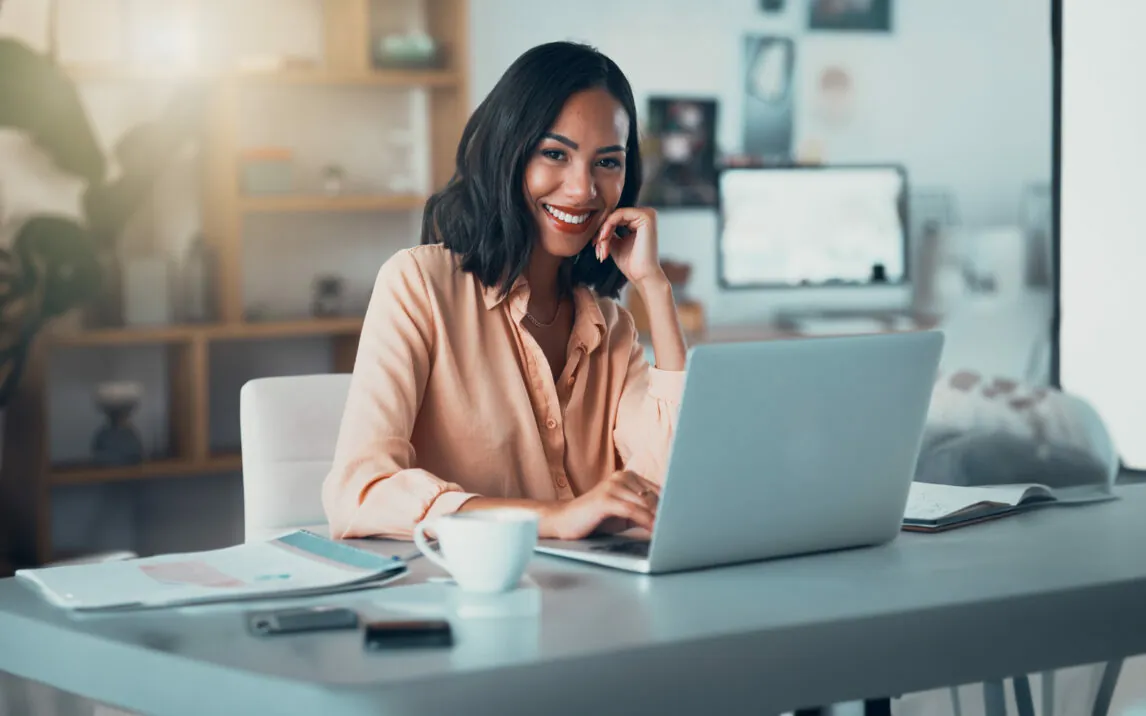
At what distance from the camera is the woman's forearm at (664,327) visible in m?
1.76

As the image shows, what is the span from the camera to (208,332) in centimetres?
386

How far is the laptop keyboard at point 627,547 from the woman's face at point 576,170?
0.54 m

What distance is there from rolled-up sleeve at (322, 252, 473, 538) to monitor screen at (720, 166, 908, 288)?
322 centimetres

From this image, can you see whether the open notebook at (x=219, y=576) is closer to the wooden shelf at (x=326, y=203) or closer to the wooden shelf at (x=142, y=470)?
the wooden shelf at (x=142, y=470)

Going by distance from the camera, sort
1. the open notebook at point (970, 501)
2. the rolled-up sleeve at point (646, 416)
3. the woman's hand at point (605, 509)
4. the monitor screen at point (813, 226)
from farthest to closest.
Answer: the monitor screen at point (813, 226), the rolled-up sleeve at point (646, 416), the open notebook at point (970, 501), the woman's hand at point (605, 509)

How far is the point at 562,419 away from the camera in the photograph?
1.79 metres

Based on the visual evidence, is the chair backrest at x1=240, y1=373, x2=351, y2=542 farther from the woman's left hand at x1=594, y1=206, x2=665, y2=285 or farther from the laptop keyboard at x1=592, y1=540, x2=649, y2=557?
the laptop keyboard at x1=592, y1=540, x2=649, y2=557

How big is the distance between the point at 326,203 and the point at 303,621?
3092 millimetres

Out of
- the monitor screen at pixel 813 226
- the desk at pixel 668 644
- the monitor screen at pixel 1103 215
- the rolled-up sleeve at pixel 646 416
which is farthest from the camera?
the monitor screen at pixel 813 226

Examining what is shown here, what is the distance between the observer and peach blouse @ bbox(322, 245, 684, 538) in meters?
1.62

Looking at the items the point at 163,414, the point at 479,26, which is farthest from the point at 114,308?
the point at 479,26

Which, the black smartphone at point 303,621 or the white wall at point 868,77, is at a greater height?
the white wall at point 868,77

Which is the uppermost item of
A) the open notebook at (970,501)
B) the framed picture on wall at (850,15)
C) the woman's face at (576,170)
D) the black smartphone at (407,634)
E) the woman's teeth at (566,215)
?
the framed picture on wall at (850,15)

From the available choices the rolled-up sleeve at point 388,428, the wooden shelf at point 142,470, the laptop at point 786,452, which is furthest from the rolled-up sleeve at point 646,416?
the wooden shelf at point 142,470
